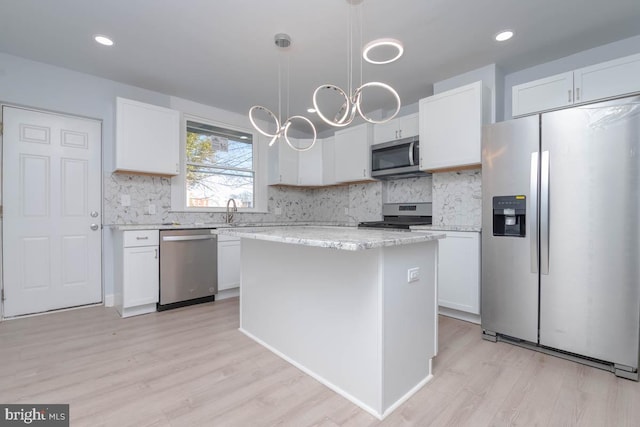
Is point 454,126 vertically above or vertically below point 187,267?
above

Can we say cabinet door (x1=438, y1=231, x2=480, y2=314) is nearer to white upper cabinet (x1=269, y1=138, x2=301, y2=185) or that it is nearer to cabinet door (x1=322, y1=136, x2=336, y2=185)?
cabinet door (x1=322, y1=136, x2=336, y2=185)

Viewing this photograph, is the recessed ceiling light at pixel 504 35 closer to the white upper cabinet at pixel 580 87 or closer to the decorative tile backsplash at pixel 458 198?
the white upper cabinet at pixel 580 87

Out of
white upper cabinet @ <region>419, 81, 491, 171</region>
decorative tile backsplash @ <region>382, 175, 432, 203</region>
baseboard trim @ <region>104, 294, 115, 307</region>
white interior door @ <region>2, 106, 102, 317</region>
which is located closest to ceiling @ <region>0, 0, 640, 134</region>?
white upper cabinet @ <region>419, 81, 491, 171</region>

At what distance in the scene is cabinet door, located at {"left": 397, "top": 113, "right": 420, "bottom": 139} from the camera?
11.5ft

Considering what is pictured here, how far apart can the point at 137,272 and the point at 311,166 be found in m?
2.86

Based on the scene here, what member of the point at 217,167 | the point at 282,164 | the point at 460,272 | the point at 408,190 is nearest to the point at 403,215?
the point at 408,190

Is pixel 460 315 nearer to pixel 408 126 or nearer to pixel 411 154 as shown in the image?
pixel 411 154

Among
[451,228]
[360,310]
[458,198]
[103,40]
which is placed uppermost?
[103,40]

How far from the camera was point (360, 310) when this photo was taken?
1578mm

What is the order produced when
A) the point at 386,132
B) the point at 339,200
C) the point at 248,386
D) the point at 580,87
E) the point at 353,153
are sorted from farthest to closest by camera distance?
the point at 339,200, the point at 353,153, the point at 386,132, the point at 580,87, the point at 248,386

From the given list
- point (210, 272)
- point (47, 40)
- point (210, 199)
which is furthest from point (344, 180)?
point (47, 40)

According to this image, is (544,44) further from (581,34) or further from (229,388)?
(229,388)

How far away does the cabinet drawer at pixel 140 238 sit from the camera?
2.94 meters

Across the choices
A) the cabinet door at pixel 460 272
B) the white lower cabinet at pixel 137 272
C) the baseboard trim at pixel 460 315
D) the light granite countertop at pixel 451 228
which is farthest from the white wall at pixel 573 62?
A: the white lower cabinet at pixel 137 272
